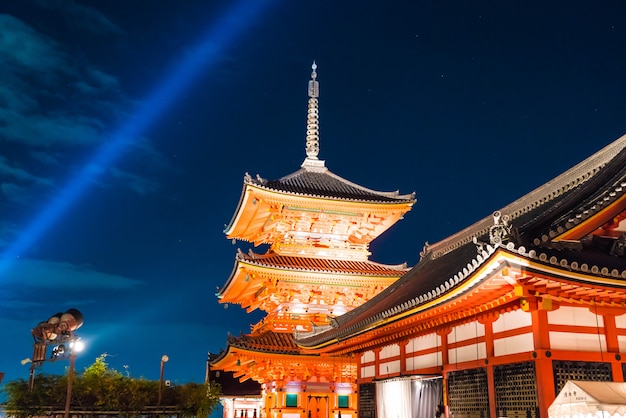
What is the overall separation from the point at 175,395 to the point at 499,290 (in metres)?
9.20

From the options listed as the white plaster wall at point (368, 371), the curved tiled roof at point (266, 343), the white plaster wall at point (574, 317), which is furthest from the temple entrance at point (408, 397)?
the curved tiled roof at point (266, 343)

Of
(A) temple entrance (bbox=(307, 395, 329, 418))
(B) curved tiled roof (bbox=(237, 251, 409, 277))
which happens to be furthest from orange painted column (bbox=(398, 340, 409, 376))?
(B) curved tiled roof (bbox=(237, 251, 409, 277))

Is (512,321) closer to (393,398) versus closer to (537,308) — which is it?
(537,308)

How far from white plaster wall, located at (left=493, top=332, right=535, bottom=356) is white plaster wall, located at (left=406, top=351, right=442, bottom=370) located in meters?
2.63

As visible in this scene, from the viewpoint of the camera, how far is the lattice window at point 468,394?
12.3m

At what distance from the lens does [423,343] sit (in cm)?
1555

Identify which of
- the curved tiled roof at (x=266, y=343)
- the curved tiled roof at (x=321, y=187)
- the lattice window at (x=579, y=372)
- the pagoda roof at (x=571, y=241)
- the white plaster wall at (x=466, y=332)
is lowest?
the lattice window at (x=579, y=372)

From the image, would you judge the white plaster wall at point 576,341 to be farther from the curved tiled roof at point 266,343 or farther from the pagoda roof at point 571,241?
the curved tiled roof at point 266,343

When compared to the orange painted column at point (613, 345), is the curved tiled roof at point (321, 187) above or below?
above

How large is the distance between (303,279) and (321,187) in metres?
5.52

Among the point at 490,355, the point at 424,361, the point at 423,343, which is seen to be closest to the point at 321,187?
the point at 423,343

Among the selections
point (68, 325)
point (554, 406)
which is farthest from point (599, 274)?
point (68, 325)

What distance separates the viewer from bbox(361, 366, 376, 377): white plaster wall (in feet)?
61.8

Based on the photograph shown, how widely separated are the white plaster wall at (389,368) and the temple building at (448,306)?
0.10ft
